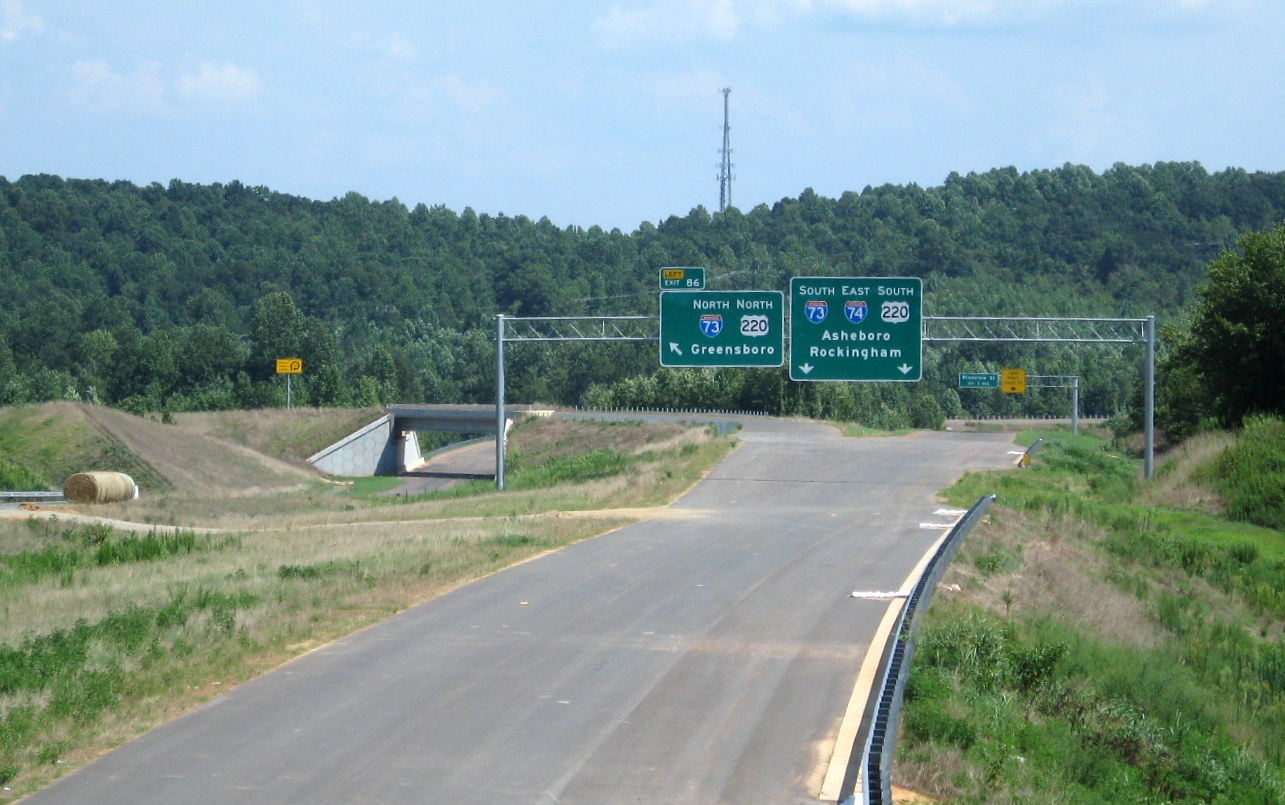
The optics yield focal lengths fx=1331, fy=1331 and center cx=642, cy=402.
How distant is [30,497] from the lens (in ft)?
140

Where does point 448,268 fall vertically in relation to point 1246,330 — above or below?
above

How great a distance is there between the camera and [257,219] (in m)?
191

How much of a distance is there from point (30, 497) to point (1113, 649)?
35.8 meters

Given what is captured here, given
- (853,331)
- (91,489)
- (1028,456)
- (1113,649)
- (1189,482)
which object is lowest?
(91,489)

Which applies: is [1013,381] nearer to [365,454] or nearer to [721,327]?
[721,327]

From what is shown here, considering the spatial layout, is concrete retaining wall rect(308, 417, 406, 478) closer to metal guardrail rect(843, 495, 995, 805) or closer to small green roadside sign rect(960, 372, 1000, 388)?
small green roadside sign rect(960, 372, 1000, 388)

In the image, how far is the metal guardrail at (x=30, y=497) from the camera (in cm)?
4143

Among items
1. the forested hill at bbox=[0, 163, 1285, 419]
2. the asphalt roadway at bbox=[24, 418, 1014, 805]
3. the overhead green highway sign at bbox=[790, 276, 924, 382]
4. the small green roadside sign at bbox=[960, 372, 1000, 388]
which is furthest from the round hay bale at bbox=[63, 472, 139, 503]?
the small green roadside sign at bbox=[960, 372, 1000, 388]

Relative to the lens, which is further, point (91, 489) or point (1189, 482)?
point (91, 489)

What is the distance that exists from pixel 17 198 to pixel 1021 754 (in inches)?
7530

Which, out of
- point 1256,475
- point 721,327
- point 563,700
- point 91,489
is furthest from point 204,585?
point 1256,475

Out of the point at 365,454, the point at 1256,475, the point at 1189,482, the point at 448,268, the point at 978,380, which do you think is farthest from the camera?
the point at 448,268

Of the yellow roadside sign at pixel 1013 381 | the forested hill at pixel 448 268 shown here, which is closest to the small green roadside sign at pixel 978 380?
the yellow roadside sign at pixel 1013 381

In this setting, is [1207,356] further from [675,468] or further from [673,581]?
[673,581]
